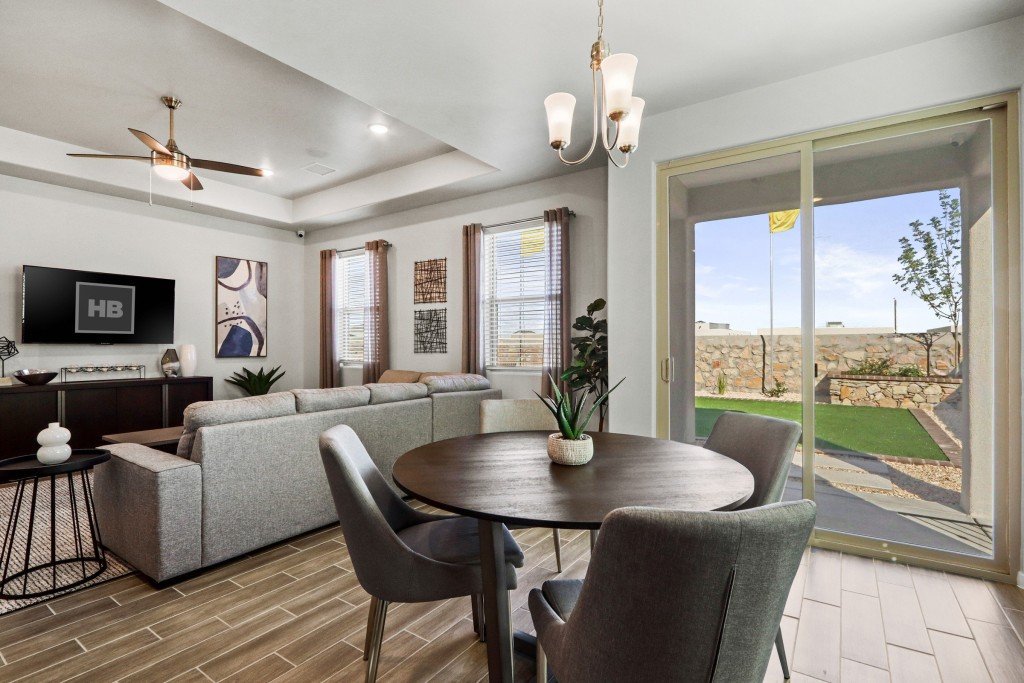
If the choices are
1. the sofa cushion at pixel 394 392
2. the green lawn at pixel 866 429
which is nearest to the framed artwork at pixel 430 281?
the sofa cushion at pixel 394 392

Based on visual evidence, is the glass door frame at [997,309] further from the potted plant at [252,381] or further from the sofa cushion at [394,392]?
the potted plant at [252,381]

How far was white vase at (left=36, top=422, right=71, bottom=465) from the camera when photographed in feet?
7.17

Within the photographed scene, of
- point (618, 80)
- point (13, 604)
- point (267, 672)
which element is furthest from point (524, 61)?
point (13, 604)

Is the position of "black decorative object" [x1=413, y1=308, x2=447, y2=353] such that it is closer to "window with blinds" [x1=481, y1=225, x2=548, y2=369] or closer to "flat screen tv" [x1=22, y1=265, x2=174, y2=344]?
"window with blinds" [x1=481, y1=225, x2=548, y2=369]

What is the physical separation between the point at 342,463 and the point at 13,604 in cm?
204

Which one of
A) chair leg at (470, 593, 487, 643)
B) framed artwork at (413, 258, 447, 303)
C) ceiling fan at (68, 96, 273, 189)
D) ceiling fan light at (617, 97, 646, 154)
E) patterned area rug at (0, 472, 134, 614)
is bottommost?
patterned area rug at (0, 472, 134, 614)

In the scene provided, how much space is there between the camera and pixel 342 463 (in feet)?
4.43

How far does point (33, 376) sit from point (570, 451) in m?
5.05

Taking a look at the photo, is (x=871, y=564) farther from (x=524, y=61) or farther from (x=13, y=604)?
(x=13, y=604)

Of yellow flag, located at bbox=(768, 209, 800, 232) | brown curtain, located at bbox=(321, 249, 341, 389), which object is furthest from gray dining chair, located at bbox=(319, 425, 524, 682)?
brown curtain, located at bbox=(321, 249, 341, 389)

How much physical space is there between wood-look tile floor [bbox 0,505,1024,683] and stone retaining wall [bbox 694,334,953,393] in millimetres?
1093

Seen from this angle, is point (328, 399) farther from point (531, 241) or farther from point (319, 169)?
point (319, 169)

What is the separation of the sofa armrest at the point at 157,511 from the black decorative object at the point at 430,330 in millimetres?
3081

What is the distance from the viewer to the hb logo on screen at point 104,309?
15.5 ft
